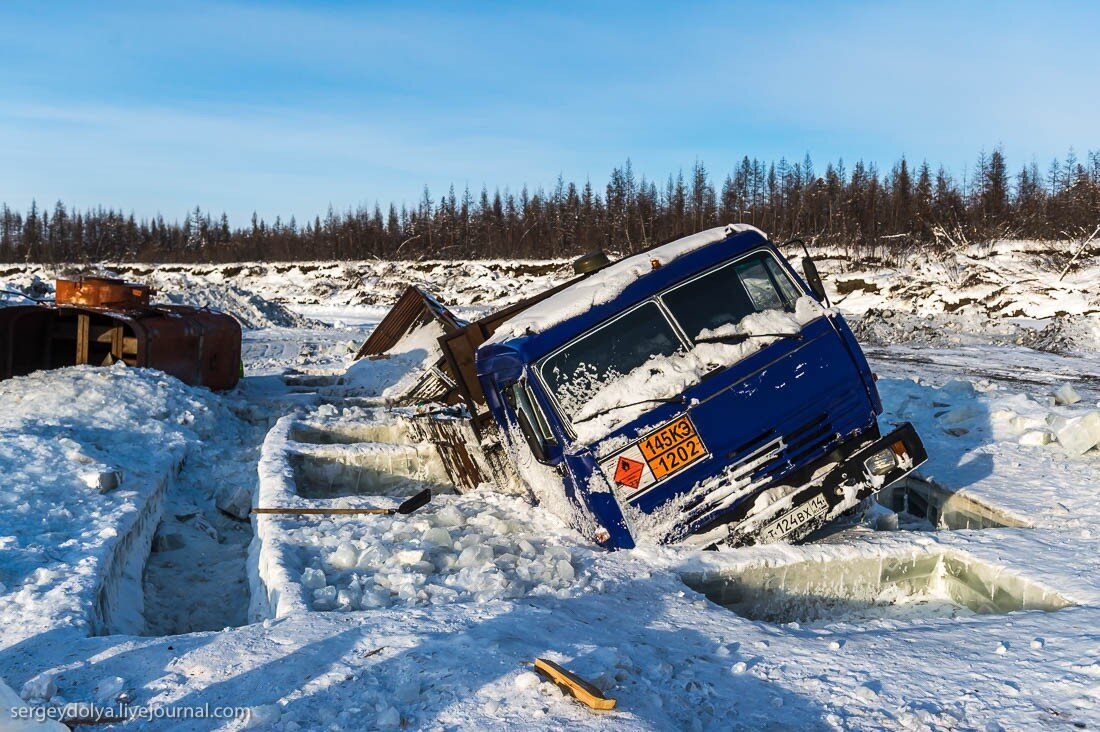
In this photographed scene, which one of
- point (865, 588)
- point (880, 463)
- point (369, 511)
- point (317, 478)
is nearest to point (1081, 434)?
point (880, 463)

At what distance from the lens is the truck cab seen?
4910 millimetres

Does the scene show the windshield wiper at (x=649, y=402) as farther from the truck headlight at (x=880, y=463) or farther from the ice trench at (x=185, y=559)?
the ice trench at (x=185, y=559)

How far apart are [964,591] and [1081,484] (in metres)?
2.35

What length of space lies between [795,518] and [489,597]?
1.98 meters

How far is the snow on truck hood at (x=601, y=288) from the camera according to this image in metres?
5.15

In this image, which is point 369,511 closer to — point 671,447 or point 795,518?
point 671,447

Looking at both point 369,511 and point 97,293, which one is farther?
point 97,293

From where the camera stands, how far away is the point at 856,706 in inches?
125

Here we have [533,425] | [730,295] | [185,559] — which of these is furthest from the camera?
[185,559]

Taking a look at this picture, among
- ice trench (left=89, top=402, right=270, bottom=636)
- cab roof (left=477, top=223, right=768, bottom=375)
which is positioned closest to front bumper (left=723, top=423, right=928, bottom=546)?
cab roof (left=477, top=223, right=768, bottom=375)

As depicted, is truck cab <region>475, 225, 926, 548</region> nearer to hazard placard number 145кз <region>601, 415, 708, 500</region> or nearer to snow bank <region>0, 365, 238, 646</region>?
hazard placard number 145кз <region>601, 415, 708, 500</region>

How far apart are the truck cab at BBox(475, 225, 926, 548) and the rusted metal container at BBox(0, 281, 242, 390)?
A: 8499mm

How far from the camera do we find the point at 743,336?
505cm

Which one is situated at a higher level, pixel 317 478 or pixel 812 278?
pixel 812 278
